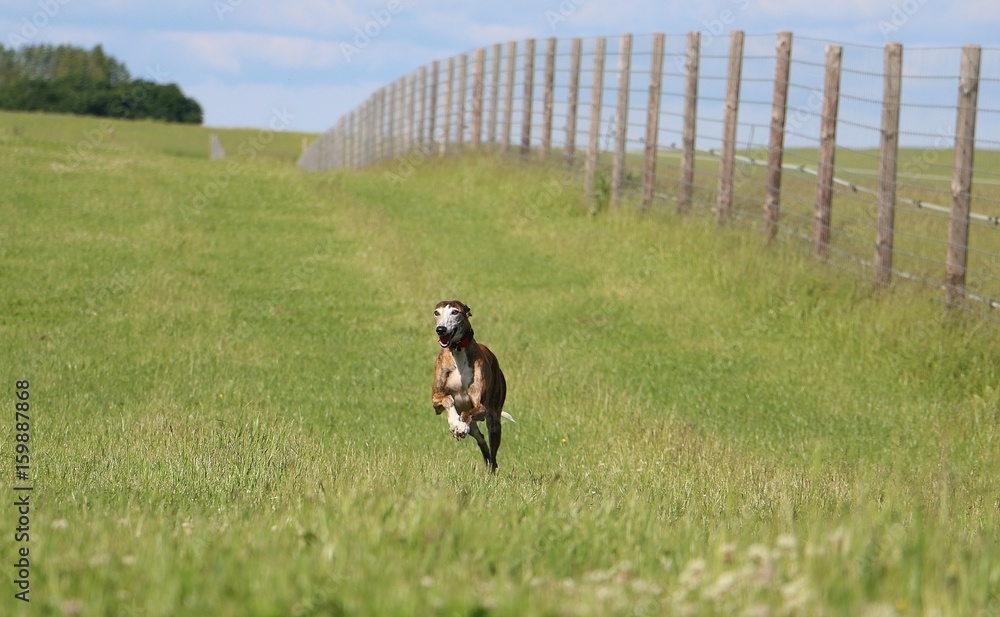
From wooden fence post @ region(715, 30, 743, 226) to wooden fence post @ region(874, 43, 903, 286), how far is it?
11.6 feet

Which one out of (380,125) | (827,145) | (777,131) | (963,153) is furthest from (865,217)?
(380,125)

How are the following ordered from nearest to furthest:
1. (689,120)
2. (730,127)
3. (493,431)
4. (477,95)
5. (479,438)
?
(479,438) < (493,431) < (730,127) < (689,120) < (477,95)

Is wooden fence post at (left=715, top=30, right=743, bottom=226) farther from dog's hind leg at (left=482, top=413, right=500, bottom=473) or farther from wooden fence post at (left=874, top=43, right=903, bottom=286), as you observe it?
dog's hind leg at (left=482, top=413, right=500, bottom=473)

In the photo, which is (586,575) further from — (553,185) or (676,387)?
(553,185)

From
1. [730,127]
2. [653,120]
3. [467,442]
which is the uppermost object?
[653,120]

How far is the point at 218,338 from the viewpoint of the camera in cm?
1312

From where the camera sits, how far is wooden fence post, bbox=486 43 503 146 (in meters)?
28.2

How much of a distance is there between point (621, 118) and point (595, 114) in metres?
1.12

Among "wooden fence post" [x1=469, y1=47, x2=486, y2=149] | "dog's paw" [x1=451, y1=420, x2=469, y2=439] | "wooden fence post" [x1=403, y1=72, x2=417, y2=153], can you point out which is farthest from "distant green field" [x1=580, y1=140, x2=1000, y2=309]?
"wooden fence post" [x1=403, y1=72, x2=417, y2=153]

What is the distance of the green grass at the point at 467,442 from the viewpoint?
344 centimetres

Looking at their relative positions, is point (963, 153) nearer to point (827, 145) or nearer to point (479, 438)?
point (827, 145)

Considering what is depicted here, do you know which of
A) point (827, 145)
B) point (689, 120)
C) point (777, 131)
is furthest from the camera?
point (689, 120)

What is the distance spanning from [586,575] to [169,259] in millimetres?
14812

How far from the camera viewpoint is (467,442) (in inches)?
379
